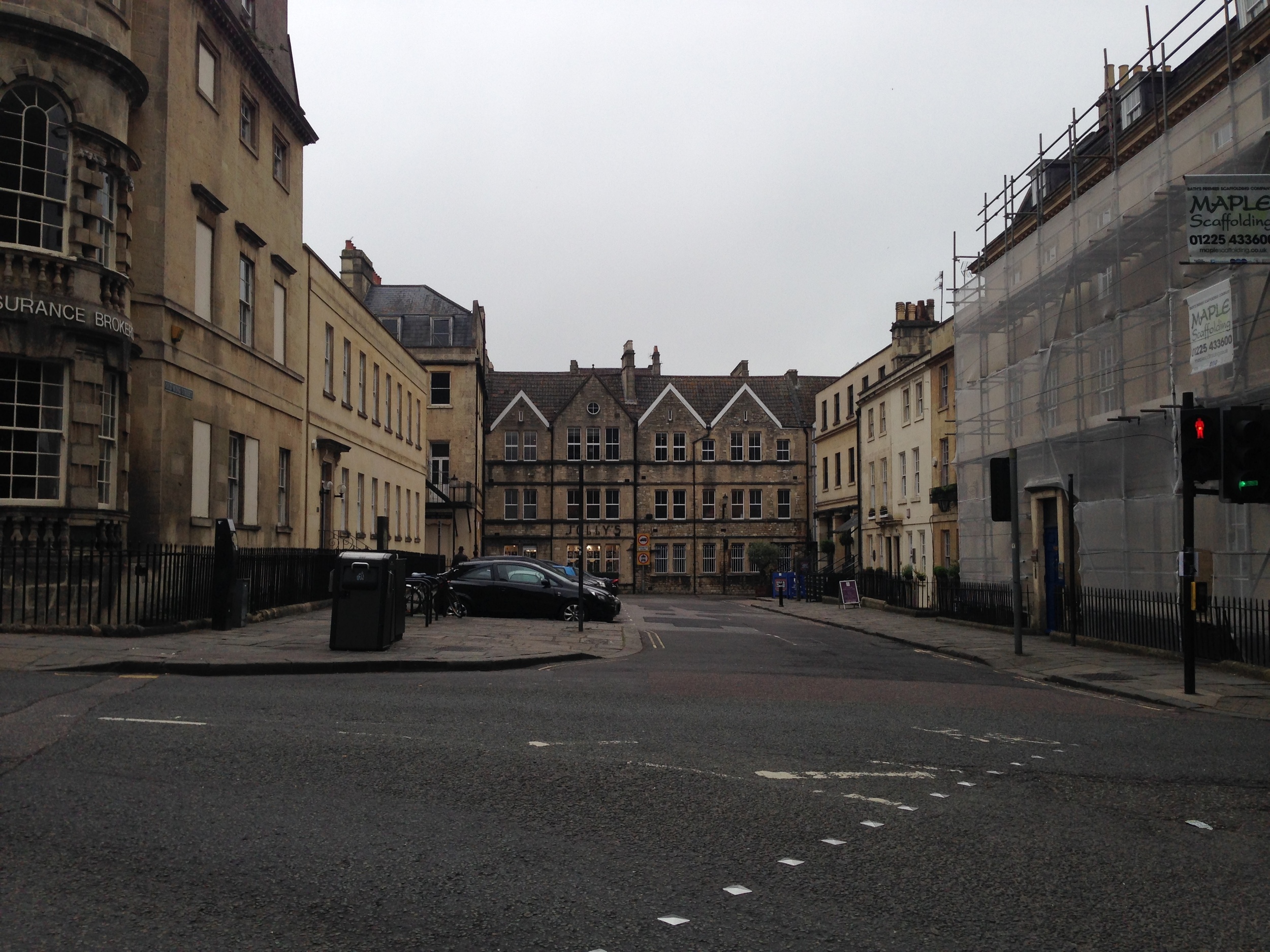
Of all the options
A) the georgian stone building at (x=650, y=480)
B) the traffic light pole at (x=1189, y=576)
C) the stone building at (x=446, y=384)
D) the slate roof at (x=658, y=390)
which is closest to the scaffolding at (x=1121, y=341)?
the traffic light pole at (x=1189, y=576)

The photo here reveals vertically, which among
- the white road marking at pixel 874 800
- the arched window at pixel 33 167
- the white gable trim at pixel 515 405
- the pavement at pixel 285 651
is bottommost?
the white road marking at pixel 874 800

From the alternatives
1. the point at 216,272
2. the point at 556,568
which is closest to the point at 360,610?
the point at 216,272

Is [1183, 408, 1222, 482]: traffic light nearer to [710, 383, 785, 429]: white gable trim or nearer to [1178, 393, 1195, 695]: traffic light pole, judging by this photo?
[1178, 393, 1195, 695]: traffic light pole

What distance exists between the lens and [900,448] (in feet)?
144

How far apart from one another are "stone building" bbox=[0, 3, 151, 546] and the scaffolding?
16856 mm

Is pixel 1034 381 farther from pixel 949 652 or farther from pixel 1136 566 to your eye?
pixel 949 652

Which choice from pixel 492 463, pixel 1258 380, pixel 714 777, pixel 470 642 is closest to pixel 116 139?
pixel 470 642

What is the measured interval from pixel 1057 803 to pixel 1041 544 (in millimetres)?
19191

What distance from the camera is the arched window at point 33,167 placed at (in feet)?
53.1

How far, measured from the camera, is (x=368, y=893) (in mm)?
4852

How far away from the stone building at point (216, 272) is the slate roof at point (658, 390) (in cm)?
3925

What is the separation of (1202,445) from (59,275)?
50.9ft

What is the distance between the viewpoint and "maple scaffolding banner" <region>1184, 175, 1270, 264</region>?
14.0 metres

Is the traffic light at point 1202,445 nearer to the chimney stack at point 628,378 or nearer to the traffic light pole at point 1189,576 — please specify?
the traffic light pole at point 1189,576
